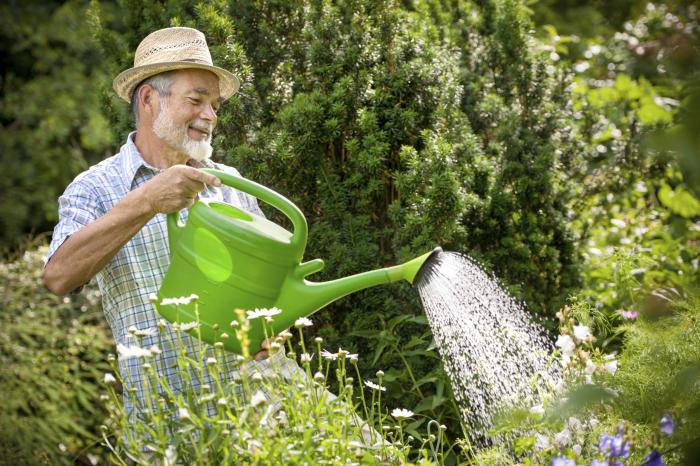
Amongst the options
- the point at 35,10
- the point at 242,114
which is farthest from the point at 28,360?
the point at 35,10

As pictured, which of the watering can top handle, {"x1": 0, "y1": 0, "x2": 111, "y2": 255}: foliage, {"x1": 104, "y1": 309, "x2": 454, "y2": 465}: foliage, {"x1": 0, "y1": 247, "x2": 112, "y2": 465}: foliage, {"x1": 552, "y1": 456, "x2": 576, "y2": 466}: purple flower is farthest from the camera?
{"x1": 0, "y1": 0, "x2": 111, "y2": 255}: foliage

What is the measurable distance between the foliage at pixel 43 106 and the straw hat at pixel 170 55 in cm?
503

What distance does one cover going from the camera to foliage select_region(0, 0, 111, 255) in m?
7.44

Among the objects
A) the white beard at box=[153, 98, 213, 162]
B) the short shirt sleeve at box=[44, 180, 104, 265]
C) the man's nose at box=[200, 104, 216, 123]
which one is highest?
the man's nose at box=[200, 104, 216, 123]

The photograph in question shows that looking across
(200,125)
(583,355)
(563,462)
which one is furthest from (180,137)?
(563,462)

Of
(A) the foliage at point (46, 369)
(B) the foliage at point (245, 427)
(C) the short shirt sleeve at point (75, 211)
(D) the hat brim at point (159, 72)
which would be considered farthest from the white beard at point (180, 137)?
(A) the foliage at point (46, 369)

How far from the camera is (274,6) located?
305 centimetres

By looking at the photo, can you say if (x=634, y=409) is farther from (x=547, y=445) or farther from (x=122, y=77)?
(x=122, y=77)

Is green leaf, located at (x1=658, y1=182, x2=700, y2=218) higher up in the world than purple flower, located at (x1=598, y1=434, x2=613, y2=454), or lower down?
lower down

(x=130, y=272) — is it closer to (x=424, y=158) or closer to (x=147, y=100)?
(x=147, y=100)

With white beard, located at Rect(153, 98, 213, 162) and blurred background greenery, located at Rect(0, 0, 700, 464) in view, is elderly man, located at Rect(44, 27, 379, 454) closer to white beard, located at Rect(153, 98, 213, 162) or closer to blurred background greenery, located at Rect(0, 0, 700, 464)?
white beard, located at Rect(153, 98, 213, 162)

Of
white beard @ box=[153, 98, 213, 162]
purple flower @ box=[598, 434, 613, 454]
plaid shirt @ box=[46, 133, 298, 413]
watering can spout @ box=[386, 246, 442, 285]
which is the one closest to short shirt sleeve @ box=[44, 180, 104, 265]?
plaid shirt @ box=[46, 133, 298, 413]

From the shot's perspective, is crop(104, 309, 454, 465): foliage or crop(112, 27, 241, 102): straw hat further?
crop(112, 27, 241, 102): straw hat

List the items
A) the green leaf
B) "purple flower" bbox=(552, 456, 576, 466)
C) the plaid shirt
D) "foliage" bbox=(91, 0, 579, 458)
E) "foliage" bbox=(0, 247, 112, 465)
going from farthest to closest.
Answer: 1. "foliage" bbox=(0, 247, 112, 465)
2. the green leaf
3. "foliage" bbox=(91, 0, 579, 458)
4. the plaid shirt
5. "purple flower" bbox=(552, 456, 576, 466)
